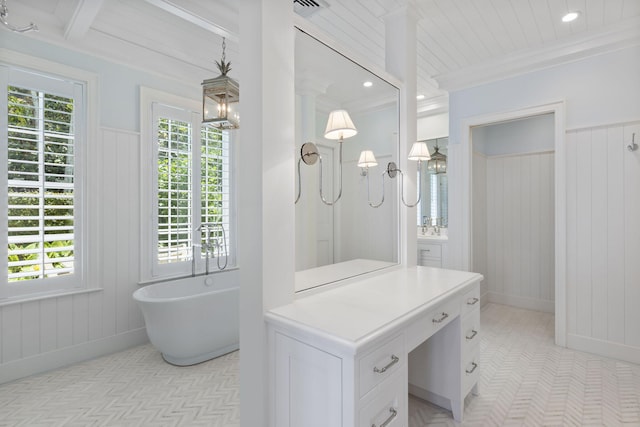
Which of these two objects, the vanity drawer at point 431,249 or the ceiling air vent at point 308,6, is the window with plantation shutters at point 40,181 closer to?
the ceiling air vent at point 308,6

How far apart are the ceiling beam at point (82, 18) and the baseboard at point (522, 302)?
5.11 m

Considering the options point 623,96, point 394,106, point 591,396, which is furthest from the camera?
point 623,96

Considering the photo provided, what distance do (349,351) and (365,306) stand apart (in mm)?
A: 427

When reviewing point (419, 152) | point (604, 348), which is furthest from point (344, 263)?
point (604, 348)

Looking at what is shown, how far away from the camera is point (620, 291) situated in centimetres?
277

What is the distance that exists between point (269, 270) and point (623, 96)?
330 cm

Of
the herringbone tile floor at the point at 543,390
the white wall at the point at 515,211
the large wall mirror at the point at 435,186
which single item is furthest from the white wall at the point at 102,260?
Answer: the white wall at the point at 515,211

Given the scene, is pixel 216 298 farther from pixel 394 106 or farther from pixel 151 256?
pixel 394 106

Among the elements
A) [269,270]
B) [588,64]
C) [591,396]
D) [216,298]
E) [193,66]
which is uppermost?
[193,66]

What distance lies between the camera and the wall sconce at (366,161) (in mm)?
2117

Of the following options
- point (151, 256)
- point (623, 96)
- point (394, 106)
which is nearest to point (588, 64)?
point (623, 96)

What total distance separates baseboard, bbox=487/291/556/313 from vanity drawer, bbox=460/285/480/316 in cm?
249

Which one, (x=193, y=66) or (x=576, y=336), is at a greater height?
(x=193, y=66)

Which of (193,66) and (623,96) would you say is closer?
(623,96)
